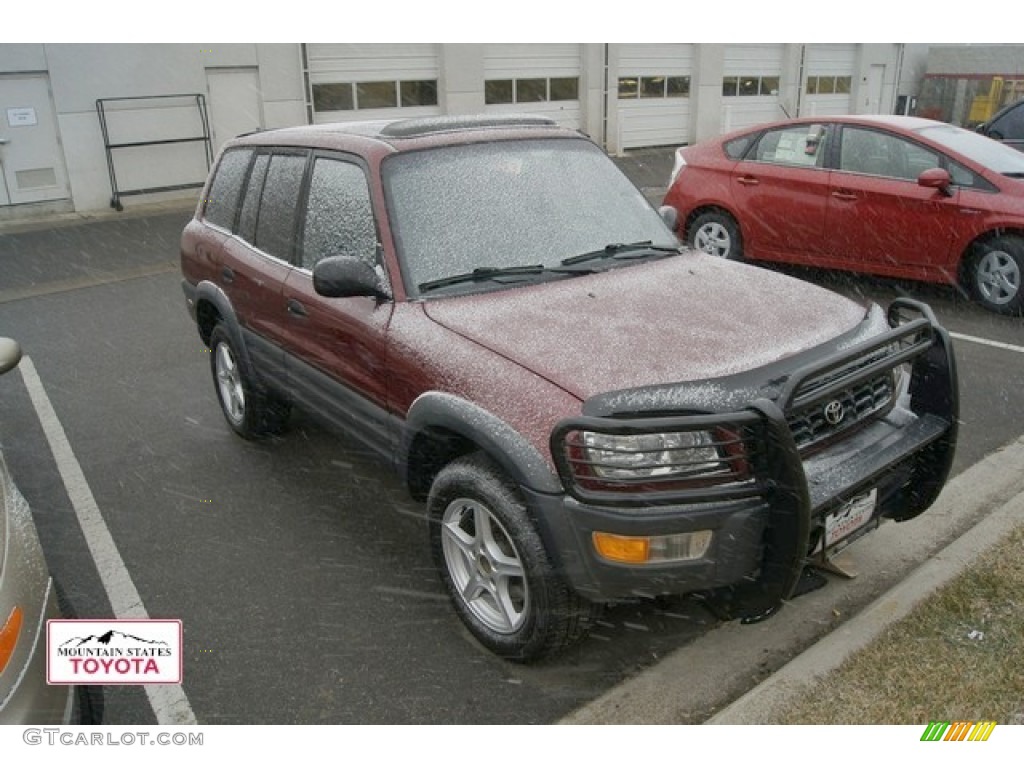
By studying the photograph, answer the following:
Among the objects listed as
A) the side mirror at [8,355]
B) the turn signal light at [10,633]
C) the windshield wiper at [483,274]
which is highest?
the windshield wiper at [483,274]

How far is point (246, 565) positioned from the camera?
384 cm

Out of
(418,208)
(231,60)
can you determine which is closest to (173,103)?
(231,60)

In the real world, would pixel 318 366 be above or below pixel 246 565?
above

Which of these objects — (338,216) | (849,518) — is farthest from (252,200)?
(849,518)

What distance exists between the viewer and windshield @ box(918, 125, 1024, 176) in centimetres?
698

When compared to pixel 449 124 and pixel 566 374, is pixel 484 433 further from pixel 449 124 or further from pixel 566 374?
pixel 449 124

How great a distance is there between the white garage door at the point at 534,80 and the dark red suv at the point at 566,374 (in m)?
13.4

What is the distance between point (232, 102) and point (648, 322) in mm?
13527

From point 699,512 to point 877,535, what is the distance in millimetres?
1698

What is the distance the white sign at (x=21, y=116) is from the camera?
42.1 ft

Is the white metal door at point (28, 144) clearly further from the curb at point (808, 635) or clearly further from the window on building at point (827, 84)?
the window on building at point (827, 84)

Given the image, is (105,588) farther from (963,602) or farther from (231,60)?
(231,60)

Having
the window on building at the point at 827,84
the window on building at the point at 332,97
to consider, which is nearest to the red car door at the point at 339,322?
the window on building at the point at 332,97

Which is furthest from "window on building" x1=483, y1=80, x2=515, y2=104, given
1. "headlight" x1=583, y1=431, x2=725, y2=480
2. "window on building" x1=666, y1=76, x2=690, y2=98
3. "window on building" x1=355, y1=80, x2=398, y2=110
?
"headlight" x1=583, y1=431, x2=725, y2=480
